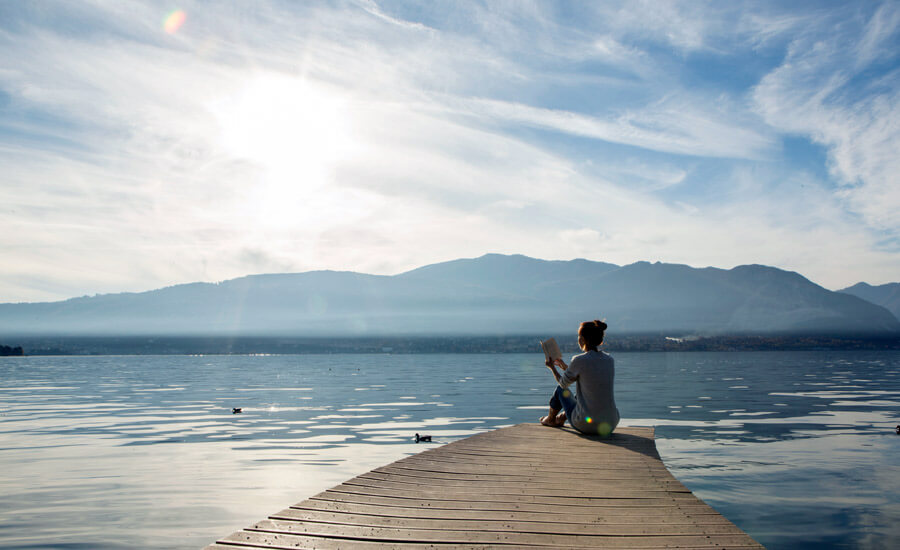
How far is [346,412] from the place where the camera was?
4078 centimetres

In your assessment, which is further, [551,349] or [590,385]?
[551,349]

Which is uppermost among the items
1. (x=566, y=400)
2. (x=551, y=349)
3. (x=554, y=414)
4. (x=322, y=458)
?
(x=551, y=349)

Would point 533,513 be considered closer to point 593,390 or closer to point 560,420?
point 593,390

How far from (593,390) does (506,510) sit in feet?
19.9

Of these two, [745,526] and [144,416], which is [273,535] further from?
[144,416]

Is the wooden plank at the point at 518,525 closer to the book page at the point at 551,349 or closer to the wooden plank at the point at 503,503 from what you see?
the wooden plank at the point at 503,503

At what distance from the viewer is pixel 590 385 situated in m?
14.3

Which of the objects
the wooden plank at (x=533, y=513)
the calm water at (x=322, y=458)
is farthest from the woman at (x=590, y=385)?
the wooden plank at (x=533, y=513)

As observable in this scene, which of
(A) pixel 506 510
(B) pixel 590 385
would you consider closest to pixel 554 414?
(B) pixel 590 385

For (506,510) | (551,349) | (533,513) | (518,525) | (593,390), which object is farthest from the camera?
(551,349)

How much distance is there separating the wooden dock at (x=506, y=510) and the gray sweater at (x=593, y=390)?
4.73ft

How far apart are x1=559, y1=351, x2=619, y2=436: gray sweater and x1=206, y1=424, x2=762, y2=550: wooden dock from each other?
4.73 ft

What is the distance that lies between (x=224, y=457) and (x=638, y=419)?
19.5 metres

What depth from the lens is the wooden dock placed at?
7.43 m
